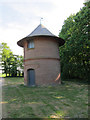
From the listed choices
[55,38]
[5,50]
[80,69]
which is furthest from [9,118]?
[5,50]

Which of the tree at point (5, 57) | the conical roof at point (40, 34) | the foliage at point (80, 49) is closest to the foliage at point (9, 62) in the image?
the tree at point (5, 57)

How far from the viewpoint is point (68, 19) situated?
85.6 ft

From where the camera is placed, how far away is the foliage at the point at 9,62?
3684cm

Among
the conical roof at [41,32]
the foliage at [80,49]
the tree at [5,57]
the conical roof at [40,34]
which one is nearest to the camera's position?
the conical roof at [40,34]

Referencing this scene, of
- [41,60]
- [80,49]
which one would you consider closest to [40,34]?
[41,60]

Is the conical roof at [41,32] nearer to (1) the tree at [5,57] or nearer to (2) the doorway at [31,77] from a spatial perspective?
(2) the doorway at [31,77]

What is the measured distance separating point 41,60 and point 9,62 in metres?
25.5

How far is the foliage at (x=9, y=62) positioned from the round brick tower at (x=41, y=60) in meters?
23.5

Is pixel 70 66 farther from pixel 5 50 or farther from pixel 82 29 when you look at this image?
pixel 5 50

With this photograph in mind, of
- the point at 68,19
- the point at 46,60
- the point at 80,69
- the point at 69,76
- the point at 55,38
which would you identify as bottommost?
the point at 69,76

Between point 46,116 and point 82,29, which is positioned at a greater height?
point 82,29

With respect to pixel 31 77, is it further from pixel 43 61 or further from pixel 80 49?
pixel 80 49

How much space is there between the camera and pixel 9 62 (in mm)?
37438

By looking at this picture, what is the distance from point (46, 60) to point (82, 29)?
29.0ft
